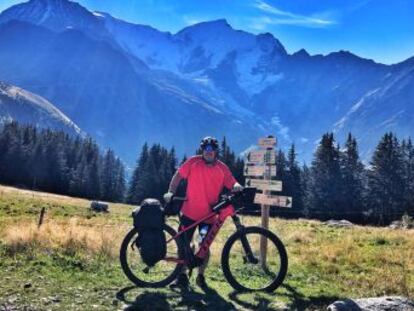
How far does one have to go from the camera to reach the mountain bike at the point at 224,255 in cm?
1039

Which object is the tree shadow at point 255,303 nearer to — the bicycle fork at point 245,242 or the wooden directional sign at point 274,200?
the bicycle fork at point 245,242

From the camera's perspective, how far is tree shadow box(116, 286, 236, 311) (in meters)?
8.99

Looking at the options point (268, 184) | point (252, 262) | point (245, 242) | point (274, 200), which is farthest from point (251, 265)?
point (268, 184)

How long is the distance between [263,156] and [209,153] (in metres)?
3.26

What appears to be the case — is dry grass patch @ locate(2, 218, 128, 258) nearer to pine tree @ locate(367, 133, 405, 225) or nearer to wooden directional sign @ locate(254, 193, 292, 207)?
wooden directional sign @ locate(254, 193, 292, 207)

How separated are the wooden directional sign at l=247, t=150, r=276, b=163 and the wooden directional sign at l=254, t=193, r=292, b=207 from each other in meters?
0.85

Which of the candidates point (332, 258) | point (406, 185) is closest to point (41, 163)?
point (406, 185)

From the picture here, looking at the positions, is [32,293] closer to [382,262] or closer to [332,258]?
[332,258]

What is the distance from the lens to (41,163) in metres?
113

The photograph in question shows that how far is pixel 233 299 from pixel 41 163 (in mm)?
108151

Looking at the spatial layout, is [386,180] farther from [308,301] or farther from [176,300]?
[176,300]

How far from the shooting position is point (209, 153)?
10.7 m

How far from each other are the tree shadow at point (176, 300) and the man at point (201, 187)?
1.90 feet

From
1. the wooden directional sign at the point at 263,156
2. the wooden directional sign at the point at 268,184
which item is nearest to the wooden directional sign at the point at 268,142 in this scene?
the wooden directional sign at the point at 263,156
